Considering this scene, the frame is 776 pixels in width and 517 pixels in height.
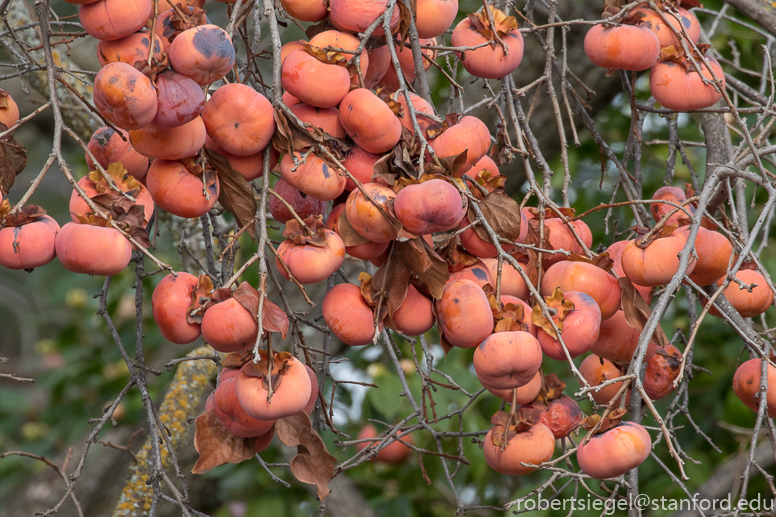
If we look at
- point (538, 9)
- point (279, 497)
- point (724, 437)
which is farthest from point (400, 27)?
point (724, 437)

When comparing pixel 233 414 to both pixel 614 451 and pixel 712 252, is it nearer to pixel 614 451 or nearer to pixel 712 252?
pixel 614 451

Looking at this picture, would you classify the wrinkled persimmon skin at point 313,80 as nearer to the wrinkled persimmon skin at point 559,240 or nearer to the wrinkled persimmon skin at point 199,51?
the wrinkled persimmon skin at point 199,51

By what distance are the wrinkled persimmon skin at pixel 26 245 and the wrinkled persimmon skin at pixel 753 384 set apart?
117 centimetres

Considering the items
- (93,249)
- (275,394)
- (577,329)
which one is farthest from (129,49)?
(577,329)

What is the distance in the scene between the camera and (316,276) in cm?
96

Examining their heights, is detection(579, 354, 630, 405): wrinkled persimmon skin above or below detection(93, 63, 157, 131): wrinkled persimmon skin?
below

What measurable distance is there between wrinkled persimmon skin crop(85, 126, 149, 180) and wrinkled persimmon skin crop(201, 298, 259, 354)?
0.28m

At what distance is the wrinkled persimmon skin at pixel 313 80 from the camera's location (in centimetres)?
98

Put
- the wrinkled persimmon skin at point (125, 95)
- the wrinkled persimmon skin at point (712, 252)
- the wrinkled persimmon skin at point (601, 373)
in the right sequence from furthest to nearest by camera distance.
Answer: the wrinkled persimmon skin at point (601, 373) < the wrinkled persimmon skin at point (712, 252) < the wrinkled persimmon skin at point (125, 95)

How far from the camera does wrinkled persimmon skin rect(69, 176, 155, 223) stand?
0.97m

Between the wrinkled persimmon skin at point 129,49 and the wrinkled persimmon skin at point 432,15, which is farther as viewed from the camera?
the wrinkled persimmon skin at point 432,15

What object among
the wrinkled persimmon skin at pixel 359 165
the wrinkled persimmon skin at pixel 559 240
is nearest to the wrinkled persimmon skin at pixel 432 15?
the wrinkled persimmon skin at pixel 359 165

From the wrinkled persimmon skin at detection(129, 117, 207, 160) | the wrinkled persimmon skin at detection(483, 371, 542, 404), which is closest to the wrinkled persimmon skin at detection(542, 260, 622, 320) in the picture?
the wrinkled persimmon skin at detection(483, 371, 542, 404)

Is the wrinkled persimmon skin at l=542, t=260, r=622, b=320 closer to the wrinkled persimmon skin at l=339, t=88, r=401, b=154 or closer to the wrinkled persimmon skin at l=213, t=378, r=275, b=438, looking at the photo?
the wrinkled persimmon skin at l=339, t=88, r=401, b=154
